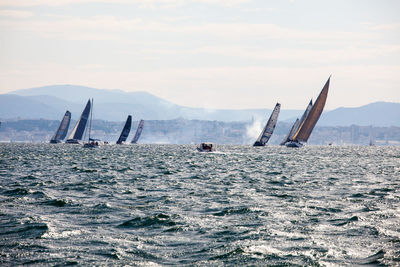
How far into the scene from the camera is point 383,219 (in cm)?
2295

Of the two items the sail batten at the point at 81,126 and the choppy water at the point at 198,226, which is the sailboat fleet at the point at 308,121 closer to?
the sail batten at the point at 81,126

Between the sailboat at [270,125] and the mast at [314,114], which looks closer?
the mast at [314,114]

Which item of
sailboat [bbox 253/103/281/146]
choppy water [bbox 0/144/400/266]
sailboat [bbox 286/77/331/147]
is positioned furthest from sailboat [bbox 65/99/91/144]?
choppy water [bbox 0/144/400/266]

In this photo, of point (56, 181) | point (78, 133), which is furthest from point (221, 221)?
point (78, 133)

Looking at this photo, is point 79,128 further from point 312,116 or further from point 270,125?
point 312,116

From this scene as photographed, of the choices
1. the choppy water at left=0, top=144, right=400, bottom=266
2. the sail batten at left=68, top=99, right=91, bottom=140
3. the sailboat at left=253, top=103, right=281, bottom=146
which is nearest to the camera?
the choppy water at left=0, top=144, right=400, bottom=266

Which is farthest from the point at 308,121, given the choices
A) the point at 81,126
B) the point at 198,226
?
the point at 198,226

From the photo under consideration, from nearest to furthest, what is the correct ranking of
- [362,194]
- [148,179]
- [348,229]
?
[348,229] < [362,194] < [148,179]

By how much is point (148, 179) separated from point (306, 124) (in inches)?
3497

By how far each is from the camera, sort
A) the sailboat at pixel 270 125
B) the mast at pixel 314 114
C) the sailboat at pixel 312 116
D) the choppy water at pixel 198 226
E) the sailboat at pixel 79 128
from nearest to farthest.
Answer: the choppy water at pixel 198 226
the mast at pixel 314 114
the sailboat at pixel 312 116
the sailboat at pixel 270 125
the sailboat at pixel 79 128

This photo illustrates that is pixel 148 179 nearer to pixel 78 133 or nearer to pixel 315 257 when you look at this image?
pixel 315 257

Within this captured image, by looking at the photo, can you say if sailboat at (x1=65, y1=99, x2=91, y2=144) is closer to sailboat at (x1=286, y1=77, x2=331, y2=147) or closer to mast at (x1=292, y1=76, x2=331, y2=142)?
sailboat at (x1=286, y1=77, x2=331, y2=147)

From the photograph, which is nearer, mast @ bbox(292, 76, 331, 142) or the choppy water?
the choppy water

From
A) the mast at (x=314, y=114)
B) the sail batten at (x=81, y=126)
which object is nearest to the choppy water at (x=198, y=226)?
the mast at (x=314, y=114)
